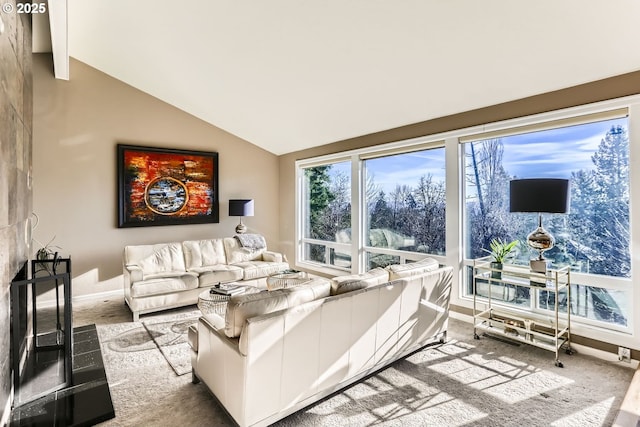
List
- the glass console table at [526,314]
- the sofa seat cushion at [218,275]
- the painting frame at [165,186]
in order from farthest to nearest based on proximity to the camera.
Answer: the painting frame at [165,186] < the sofa seat cushion at [218,275] < the glass console table at [526,314]

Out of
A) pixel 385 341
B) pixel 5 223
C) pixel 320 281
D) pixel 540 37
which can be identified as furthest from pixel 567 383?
pixel 5 223

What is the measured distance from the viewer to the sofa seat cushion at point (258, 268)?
192 inches

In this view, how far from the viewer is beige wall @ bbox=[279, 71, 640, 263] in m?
2.92

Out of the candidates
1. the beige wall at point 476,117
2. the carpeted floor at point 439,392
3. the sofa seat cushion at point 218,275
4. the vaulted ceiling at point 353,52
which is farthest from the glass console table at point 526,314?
the sofa seat cushion at point 218,275

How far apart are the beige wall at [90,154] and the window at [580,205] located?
4.71m

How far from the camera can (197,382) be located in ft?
8.45

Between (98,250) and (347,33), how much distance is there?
4.58 metres

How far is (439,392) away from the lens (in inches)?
97.2

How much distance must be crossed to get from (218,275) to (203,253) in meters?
0.76

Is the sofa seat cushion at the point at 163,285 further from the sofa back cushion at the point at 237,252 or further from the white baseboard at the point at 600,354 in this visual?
the white baseboard at the point at 600,354

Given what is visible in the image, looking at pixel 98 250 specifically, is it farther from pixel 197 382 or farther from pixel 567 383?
pixel 567 383

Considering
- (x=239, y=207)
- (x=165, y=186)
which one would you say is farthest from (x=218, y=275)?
(x=165, y=186)

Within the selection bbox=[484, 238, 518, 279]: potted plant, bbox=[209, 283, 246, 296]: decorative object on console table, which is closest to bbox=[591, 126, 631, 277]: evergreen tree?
bbox=[484, 238, 518, 279]: potted plant

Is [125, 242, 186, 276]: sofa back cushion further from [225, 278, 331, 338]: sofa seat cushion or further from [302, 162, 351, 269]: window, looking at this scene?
[225, 278, 331, 338]: sofa seat cushion
